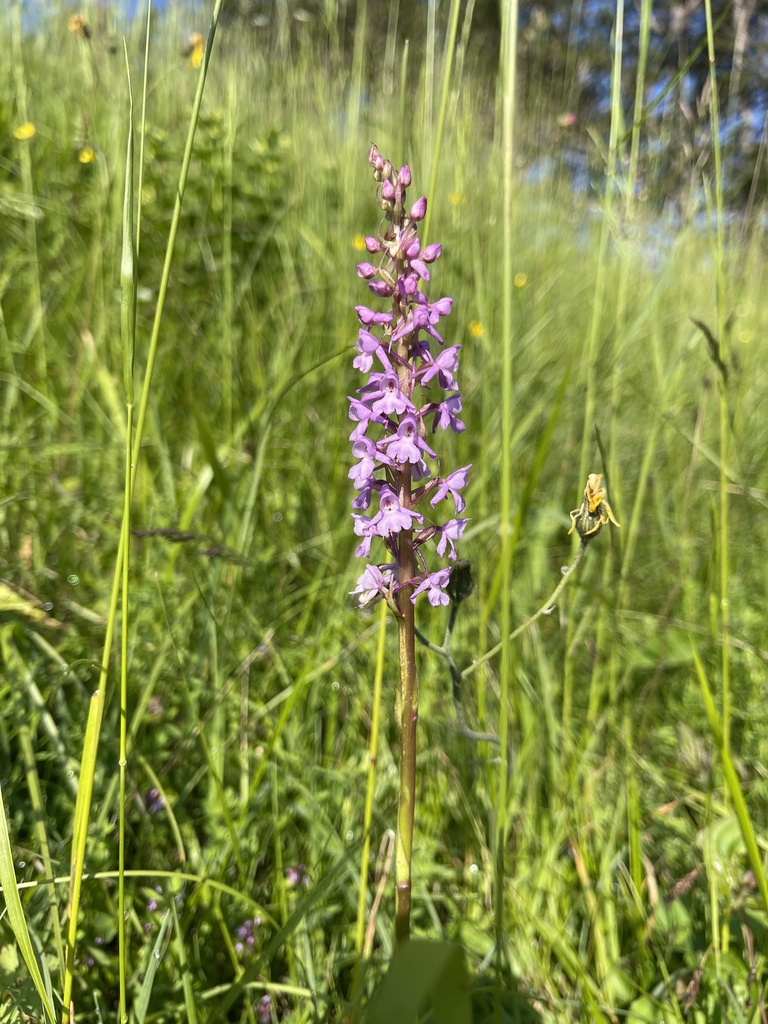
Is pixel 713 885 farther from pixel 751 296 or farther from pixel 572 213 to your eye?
pixel 572 213

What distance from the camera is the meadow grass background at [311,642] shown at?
1180 millimetres

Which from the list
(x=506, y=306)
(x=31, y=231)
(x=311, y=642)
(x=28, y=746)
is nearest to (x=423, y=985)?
(x=506, y=306)

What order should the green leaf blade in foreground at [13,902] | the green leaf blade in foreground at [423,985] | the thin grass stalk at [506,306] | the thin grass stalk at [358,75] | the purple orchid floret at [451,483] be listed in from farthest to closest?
the thin grass stalk at [358,75], the purple orchid floret at [451,483], the green leaf blade in foreground at [13,902], the thin grass stalk at [506,306], the green leaf blade in foreground at [423,985]

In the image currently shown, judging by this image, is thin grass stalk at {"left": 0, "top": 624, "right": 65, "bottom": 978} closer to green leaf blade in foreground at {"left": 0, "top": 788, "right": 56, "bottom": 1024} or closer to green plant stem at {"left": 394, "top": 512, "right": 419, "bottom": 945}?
green leaf blade in foreground at {"left": 0, "top": 788, "right": 56, "bottom": 1024}

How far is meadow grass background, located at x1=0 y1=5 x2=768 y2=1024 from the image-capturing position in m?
1.18

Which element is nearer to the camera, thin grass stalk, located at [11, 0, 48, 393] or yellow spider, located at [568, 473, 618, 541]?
yellow spider, located at [568, 473, 618, 541]

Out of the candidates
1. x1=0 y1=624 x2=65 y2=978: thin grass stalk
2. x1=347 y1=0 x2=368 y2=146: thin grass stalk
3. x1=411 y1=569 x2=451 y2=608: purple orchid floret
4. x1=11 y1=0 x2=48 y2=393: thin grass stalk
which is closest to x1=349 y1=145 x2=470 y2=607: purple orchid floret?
x1=411 y1=569 x2=451 y2=608: purple orchid floret

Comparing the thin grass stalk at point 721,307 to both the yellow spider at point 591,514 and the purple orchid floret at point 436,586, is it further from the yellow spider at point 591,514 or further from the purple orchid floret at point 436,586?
the purple orchid floret at point 436,586

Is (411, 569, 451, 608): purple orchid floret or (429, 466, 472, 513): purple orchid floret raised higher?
(429, 466, 472, 513): purple orchid floret

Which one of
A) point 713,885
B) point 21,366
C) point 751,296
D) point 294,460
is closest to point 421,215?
point 713,885

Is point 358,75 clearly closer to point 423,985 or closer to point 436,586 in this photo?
point 436,586

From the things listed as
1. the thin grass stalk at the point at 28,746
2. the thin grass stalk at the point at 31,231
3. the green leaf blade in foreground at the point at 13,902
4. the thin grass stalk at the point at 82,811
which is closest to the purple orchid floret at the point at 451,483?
the thin grass stalk at the point at 82,811

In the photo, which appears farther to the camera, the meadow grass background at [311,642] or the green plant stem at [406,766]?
the meadow grass background at [311,642]

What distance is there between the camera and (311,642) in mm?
1673
